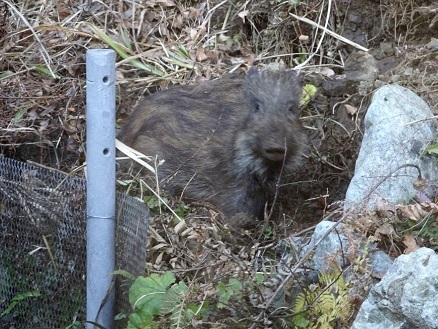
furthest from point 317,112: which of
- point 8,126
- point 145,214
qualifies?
point 145,214

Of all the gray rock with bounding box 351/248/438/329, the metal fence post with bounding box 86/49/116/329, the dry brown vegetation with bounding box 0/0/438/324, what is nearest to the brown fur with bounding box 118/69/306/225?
the dry brown vegetation with bounding box 0/0/438/324

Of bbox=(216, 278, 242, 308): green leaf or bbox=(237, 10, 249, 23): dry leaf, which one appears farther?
bbox=(237, 10, 249, 23): dry leaf

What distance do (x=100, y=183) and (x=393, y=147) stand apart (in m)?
1.92

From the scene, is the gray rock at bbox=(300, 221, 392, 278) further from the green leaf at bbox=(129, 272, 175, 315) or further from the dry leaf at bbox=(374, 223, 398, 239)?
the green leaf at bbox=(129, 272, 175, 315)

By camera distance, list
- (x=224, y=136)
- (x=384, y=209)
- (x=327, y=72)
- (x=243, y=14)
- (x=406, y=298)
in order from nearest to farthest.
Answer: (x=406, y=298) → (x=384, y=209) → (x=224, y=136) → (x=327, y=72) → (x=243, y=14)

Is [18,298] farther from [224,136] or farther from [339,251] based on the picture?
[224,136]

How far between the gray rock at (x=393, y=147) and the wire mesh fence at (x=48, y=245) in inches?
48.8

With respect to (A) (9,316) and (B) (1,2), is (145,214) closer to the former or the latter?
(A) (9,316)

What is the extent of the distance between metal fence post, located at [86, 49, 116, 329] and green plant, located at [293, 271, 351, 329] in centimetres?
95

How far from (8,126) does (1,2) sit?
4.43ft

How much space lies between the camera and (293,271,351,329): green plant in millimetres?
4023

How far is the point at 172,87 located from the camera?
22.0 feet

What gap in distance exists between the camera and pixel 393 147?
17.5 ft

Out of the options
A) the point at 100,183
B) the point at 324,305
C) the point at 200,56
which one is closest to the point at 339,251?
the point at 324,305
